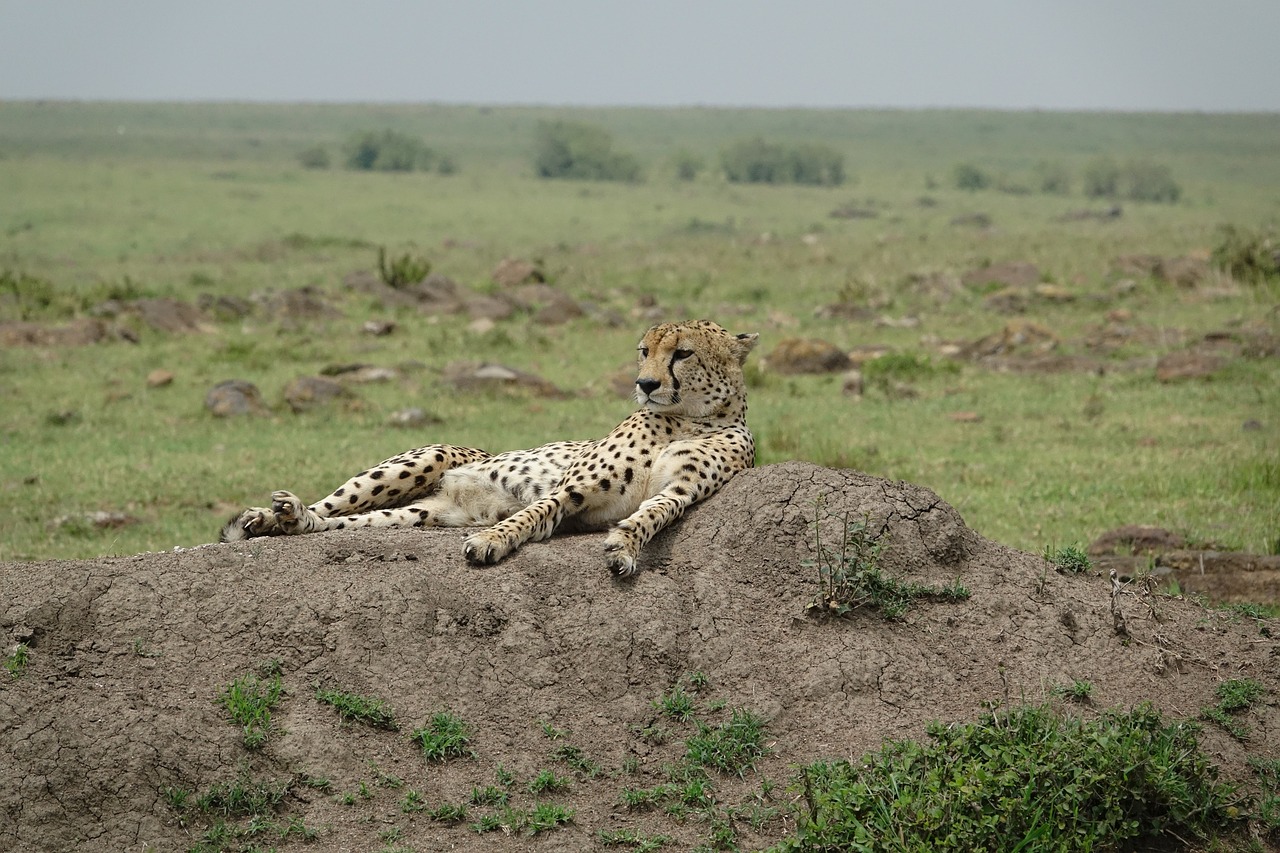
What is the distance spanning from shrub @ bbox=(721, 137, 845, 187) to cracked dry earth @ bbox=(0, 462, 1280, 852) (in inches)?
2202

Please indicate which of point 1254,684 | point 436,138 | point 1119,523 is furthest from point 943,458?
point 436,138

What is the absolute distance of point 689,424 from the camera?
604 cm

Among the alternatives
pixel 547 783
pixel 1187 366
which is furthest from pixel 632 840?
pixel 1187 366

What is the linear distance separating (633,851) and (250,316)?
15.5 metres

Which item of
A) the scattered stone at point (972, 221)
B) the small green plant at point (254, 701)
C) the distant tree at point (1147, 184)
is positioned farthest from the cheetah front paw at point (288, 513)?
the distant tree at point (1147, 184)

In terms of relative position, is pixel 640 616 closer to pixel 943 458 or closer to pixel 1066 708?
pixel 1066 708

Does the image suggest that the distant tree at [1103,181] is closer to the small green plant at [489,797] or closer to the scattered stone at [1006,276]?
the scattered stone at [1006,276]

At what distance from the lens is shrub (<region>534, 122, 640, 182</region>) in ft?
195

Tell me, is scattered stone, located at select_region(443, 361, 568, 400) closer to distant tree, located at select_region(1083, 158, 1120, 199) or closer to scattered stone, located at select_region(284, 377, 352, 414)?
scattered stone, located at select_region(284, 377, 352, 414)

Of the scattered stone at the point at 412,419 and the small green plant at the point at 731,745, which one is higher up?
the small green plant at the point at 731,745

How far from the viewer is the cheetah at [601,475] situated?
559cm

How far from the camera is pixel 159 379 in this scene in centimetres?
1376

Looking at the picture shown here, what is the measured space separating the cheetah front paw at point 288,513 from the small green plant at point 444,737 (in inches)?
57.9

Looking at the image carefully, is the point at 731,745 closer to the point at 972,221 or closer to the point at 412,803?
the point at 412,803
